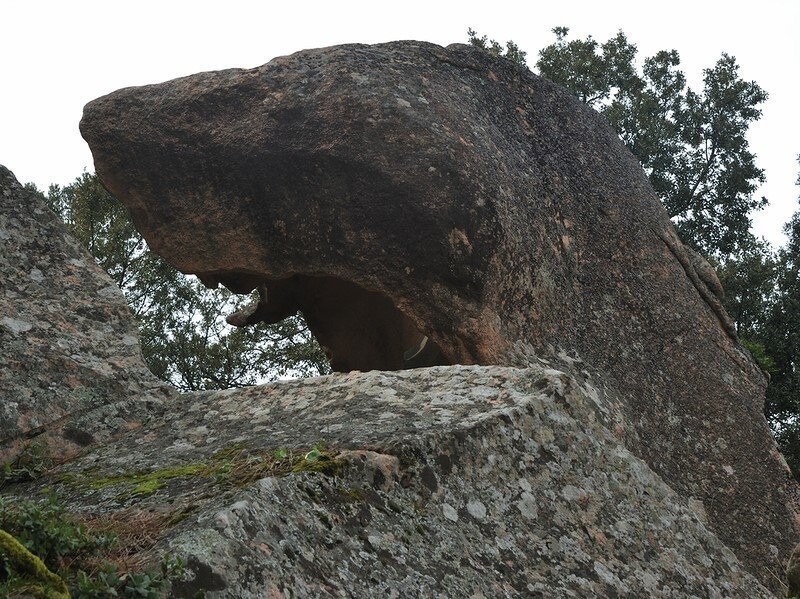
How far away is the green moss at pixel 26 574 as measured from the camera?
9.51 ft

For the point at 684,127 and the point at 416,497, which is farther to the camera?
the point at 684,127

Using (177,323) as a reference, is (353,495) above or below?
below

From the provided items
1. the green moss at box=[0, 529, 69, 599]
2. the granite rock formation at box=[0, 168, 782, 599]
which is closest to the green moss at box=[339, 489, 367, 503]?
the granite rock formation at box=[0, 168, 782, 599]

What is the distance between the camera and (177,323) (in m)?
20.0

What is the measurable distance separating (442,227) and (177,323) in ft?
41.1

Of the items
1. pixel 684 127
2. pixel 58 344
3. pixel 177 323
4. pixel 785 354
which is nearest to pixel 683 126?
pixel 684 127

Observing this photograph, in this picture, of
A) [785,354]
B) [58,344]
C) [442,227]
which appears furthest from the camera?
[785,354]

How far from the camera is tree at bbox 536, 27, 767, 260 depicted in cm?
2400

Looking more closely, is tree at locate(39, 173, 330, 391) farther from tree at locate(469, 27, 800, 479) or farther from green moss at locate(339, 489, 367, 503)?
green moss at locate(339, 489, 367, 503)

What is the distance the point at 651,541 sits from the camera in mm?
4613

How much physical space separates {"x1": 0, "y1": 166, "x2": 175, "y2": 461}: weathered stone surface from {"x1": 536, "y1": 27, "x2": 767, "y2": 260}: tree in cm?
1953

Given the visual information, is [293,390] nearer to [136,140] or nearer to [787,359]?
[136,140]

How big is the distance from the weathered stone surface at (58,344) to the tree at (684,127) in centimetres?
1953

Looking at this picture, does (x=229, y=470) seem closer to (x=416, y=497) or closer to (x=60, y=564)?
(x=416, y=497)
